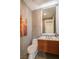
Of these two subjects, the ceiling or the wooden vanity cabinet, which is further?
the ceiling

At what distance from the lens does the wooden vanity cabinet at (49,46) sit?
306 cm

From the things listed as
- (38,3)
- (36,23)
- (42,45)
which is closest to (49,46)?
(42,45)

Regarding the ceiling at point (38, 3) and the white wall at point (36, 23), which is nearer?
the ceiling at point (38, 3)

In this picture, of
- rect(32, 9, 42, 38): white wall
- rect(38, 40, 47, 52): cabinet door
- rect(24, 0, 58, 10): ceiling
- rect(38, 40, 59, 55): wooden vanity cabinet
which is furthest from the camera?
rect(32, 9, 42, 38): white wall

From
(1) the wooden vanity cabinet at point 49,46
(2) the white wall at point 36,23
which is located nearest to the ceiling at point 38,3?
(2) the white wall at point 36,23

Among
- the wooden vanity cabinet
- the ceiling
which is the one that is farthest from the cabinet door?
the ceiling

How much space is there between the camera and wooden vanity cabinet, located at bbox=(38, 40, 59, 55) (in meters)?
3.06

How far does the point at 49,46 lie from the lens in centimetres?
326

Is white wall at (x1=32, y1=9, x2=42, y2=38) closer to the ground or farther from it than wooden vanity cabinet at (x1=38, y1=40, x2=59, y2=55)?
farther from it

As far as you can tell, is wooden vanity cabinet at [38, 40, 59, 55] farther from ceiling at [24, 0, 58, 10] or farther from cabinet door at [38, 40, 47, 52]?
ceiling at [24, 0, 58, 10]

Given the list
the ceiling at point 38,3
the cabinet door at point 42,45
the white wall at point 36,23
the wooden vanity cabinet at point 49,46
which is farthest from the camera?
the white wall at point 36,23

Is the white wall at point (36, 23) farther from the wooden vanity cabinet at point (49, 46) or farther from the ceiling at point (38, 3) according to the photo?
the wooden vanity cabinet at point (49, 46)
